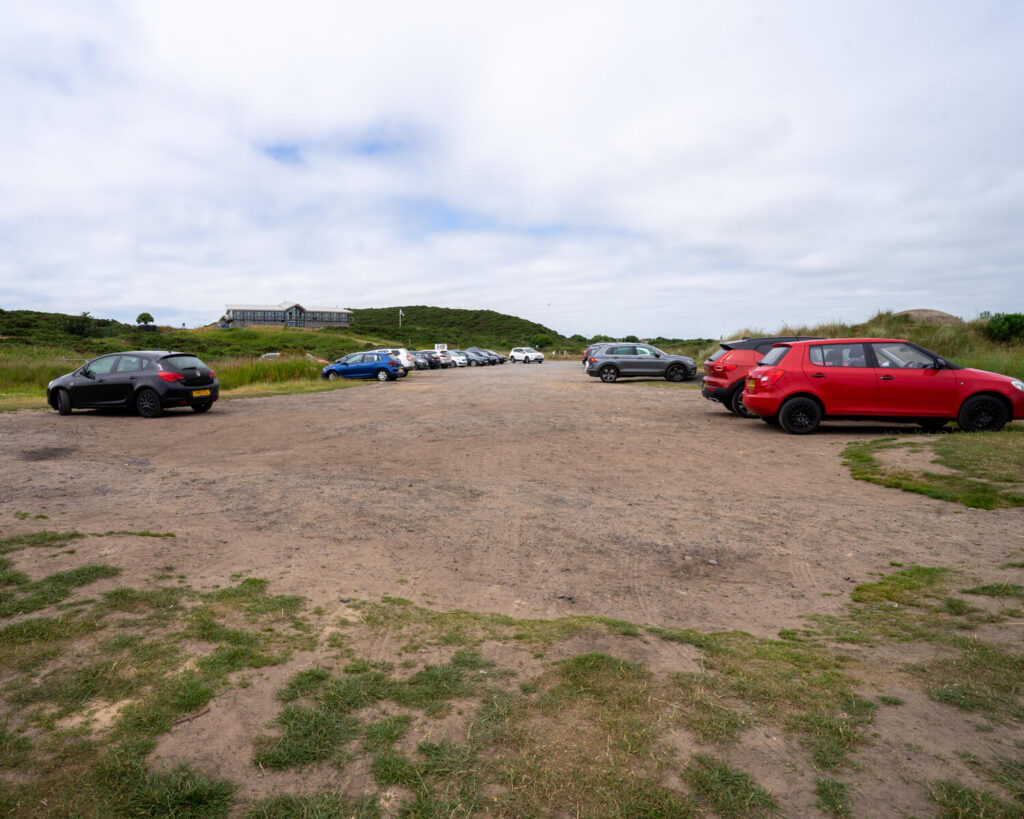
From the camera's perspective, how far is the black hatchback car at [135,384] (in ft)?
49.5

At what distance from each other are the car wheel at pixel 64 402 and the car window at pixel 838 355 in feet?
55.2

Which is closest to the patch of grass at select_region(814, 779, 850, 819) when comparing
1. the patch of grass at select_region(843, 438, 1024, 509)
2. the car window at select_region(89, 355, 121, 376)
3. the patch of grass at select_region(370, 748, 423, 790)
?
the patch of grass at select_region(370, 748, 423, 790)

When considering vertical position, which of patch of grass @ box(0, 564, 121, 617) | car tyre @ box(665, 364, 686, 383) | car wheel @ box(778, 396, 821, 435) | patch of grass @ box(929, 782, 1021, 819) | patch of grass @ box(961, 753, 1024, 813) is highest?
car tyre @ box(665, 364, 686, 383)

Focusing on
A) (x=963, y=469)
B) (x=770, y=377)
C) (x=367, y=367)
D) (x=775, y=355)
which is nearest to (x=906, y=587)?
(x=963, y=469)

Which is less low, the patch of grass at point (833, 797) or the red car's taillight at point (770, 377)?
the red car's taillight at point (770, 377)

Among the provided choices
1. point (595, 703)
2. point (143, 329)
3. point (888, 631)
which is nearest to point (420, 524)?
point (595, 703)

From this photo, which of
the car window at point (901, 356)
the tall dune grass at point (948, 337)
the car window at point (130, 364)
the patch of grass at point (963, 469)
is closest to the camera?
the patch of grass at point (963, 469)

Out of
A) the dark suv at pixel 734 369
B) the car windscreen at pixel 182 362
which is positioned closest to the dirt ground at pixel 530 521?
the dark suv at pixel 734 369

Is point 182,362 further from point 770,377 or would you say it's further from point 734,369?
point 770,377

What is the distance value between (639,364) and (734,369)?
14406 millimetres

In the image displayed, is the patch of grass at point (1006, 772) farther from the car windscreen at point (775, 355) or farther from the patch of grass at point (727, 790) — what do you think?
the car windscreen at point (775, 355)

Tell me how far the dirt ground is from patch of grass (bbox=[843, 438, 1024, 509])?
27 centimetres

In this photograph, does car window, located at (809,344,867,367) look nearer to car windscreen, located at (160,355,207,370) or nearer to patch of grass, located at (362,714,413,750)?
patch of grass, located at (362,714,413,750)

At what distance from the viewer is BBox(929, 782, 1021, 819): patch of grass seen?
2.18 m
